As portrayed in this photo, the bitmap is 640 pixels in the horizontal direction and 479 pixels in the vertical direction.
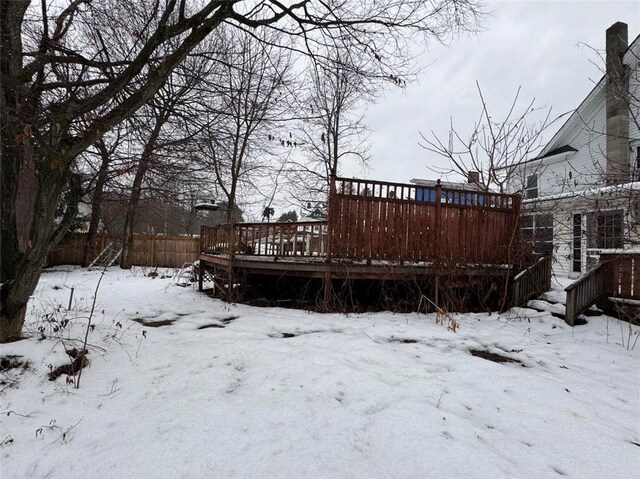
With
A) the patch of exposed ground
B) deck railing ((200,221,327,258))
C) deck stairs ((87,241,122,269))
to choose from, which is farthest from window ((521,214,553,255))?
deck stairs ((87,241,122,269))

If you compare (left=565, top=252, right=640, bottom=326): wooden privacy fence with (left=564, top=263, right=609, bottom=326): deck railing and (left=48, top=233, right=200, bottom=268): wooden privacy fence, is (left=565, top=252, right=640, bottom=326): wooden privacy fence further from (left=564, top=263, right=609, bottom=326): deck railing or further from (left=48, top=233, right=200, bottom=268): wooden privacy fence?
(left=48, top=233, right=200, bottom=268): wooden privacy fence

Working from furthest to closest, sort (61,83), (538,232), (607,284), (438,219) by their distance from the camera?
(538,232) → (438,219) → (607,284) → (61,83)

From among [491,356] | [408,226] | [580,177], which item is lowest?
[491,356]

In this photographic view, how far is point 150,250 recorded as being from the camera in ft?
51.7

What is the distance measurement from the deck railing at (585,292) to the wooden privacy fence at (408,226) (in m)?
1.27

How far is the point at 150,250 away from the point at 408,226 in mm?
14593

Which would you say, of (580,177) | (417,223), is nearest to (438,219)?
(417,223)

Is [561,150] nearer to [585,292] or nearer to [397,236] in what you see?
[585,292]

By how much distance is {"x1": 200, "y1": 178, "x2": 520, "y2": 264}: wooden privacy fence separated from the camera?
5.55 m

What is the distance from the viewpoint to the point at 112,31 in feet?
13.3

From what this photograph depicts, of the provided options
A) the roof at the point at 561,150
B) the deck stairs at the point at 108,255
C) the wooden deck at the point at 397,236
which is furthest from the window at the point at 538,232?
the deck stairs at the point at 108,255

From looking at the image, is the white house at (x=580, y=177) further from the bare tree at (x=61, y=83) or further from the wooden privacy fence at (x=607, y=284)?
the bare tree at (x=61, y=83)

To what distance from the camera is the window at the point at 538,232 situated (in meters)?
6.72

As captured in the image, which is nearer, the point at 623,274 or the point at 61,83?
the point at 61,83
